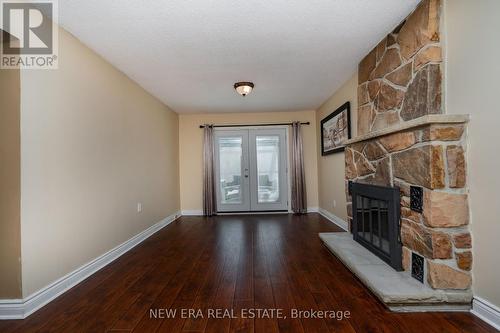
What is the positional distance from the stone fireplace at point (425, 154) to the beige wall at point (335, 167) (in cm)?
104

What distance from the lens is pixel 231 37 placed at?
2.41m

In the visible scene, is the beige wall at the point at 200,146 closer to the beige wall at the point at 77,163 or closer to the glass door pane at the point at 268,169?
the glass door pane at the point at 268,169

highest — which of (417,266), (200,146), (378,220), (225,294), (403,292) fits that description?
(200,146)

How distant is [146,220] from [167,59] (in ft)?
7.67

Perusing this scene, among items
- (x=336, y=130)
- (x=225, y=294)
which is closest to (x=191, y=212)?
(x=336, y=130)

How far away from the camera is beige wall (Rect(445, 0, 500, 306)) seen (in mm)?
1537

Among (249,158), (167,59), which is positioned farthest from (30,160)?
(249,158)

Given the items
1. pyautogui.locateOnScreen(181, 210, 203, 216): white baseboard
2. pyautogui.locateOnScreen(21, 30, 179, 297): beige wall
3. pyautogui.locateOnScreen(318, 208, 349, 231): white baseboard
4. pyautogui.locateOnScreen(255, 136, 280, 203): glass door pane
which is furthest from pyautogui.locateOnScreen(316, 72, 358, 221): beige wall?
pyautogui.locateOnScreen(21, 30, 179, 297): beige wall

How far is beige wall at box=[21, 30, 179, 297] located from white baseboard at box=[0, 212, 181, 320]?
A: 56mm

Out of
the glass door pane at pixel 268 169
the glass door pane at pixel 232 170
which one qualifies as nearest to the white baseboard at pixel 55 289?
the glass door pane at pixel 232 170

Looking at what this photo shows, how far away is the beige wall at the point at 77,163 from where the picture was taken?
1.88m

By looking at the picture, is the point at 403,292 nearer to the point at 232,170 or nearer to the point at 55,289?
the point at 55,289

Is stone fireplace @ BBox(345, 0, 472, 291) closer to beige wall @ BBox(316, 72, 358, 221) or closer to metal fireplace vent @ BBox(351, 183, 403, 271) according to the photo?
metal fireplace vent @ BBox(351, 183, 403, 271)

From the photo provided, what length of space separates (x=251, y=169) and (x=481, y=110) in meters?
4.31
